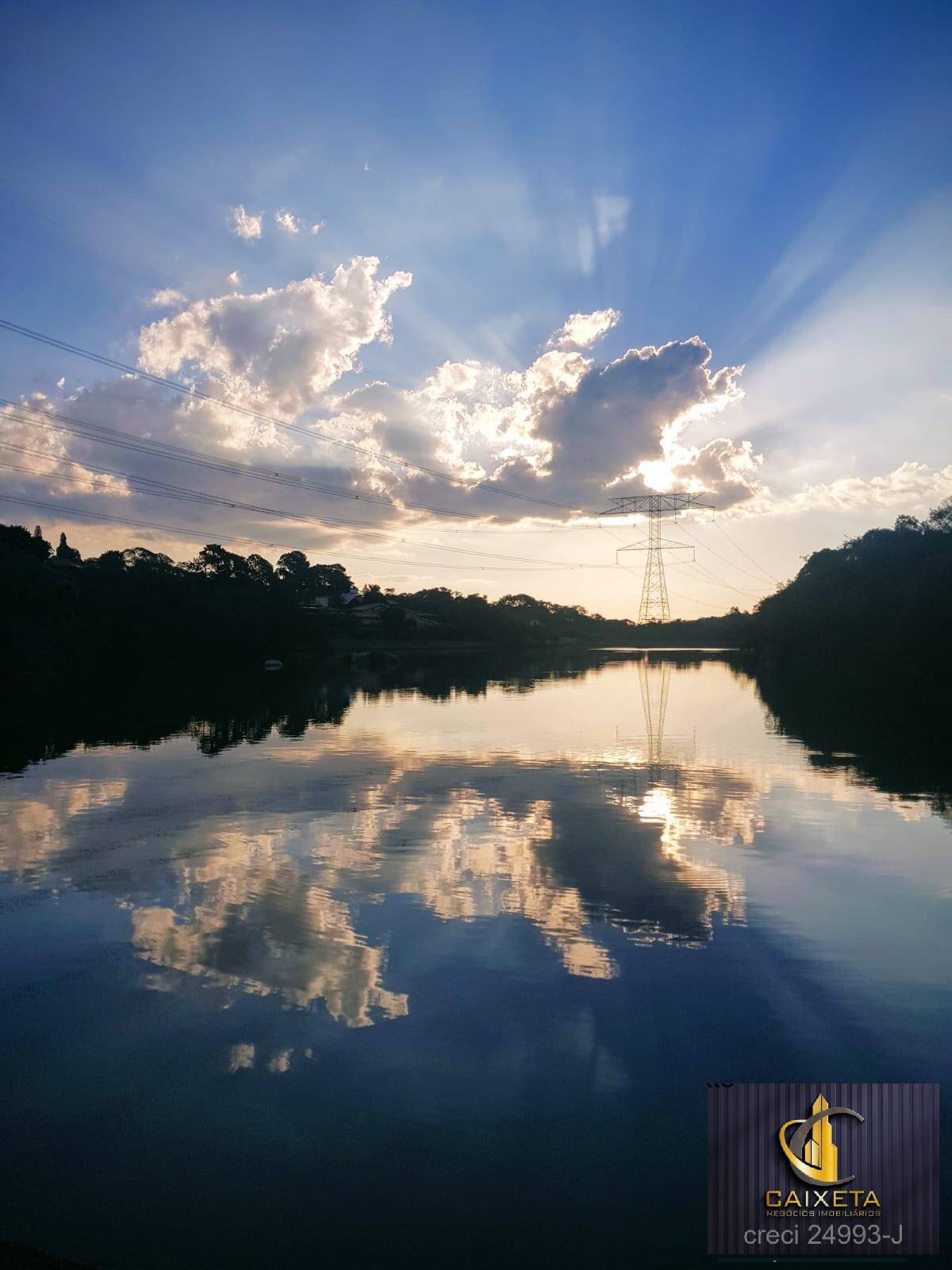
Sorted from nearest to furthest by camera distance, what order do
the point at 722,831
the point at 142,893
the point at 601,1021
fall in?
the point at 601,1021 → the point at 142,893 → the point at 722,831

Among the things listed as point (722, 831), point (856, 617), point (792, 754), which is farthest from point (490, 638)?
point (722, 831)

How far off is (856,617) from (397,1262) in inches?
2712

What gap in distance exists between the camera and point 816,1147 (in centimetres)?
504

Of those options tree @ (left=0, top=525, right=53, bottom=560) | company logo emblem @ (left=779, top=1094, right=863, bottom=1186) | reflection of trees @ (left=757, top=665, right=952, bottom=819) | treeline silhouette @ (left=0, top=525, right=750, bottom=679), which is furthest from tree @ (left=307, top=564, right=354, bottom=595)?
company logo emblem @ (left=779, top=1094, right=863, bottom=1186)

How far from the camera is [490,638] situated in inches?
5620

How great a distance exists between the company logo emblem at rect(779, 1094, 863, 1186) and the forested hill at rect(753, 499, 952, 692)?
152 feet

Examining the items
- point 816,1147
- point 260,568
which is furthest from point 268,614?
point 816,1147

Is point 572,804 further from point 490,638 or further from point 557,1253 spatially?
point 490,638

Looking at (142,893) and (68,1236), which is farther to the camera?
(142,893)

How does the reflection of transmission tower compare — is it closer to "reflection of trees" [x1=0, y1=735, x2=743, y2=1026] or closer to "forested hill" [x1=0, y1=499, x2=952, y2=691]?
"reflection of trees" [x1=0, y1=735, x2=743, y2=1026]

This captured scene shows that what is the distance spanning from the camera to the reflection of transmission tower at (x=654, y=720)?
21297mm

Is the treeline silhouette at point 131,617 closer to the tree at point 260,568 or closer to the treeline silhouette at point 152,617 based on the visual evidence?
the treeline silhouette at point 152,617

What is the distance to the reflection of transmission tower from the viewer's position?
2130 cm

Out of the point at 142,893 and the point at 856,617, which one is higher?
the point at 856,617
